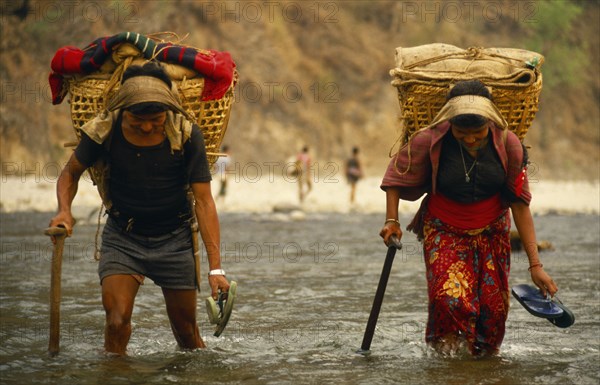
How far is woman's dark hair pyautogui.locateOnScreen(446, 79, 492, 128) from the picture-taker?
616 cm

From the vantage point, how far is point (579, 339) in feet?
26.0

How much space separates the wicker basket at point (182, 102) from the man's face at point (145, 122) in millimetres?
355

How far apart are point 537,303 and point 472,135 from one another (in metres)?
1.17

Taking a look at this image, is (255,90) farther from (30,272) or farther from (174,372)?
(174,372)

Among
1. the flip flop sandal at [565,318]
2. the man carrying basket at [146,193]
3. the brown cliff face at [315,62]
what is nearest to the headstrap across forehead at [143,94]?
the man carrying basket at [146,193]

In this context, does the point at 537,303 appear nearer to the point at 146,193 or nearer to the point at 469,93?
the point at 469,93

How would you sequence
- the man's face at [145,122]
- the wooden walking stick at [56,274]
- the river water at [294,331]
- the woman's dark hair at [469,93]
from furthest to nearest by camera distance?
1. the river water at [294,331]
2. the woman's dark hair at [469,93]
3. the man's face at [145,122]
4. the wooden walking stick at [56,274]

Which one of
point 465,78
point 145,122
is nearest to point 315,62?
point 465,78

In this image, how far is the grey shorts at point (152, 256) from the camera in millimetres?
6262

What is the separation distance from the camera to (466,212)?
21.6 feet

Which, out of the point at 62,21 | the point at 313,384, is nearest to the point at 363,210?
the point at 62,21

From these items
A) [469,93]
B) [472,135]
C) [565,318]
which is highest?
[469,93]

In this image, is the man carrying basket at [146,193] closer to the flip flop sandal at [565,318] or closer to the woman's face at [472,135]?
the woman's face at [472,135]

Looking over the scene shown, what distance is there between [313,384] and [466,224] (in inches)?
53.3
